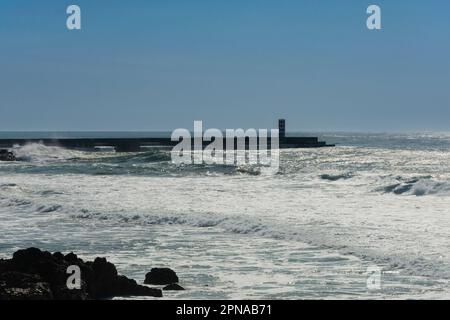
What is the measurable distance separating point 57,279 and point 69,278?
0.17 m

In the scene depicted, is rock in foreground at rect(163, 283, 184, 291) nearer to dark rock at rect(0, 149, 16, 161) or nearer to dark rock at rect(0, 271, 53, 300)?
dark rock at rect(0, 271, 53, 300)

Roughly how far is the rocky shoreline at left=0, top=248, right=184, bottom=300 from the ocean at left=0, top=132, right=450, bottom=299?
47 centimetres

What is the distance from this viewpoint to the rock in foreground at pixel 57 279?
365 inches

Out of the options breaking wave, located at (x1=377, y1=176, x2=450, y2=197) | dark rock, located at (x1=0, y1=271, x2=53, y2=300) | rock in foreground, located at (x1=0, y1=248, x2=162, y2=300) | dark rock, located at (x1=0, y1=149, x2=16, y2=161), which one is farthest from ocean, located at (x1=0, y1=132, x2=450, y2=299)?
dark rock, located at (x1=0, y1=149, x2=16, y2=161)

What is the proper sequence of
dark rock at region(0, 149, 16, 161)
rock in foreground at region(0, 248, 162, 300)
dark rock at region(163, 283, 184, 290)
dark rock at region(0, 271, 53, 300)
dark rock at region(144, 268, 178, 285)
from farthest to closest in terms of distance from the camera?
dark rock at region(0, 149, 16, 161) < dark rock at region(144, 268, 178, 285) < dark rock at region(163, 283, 184, 290) < rock in foreground at region(0, 248, 162, 300) < dark rock at region(0, 271, 53, 300)

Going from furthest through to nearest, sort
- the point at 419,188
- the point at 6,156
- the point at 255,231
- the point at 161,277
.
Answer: the point at 6,156
the point at 419,188
the point at 255,231
the point at 161,277

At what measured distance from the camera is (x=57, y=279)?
9.97 meters

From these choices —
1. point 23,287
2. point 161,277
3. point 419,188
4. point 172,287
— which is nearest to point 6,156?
point 419,188

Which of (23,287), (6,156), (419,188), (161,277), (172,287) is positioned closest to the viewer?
(23,287)

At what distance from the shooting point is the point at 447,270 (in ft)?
41.5

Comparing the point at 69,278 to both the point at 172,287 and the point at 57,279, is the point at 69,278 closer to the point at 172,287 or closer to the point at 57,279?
the point at 57,279

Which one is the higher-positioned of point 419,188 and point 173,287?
point 173,287

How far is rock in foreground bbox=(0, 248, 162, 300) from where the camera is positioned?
927 centimetres
